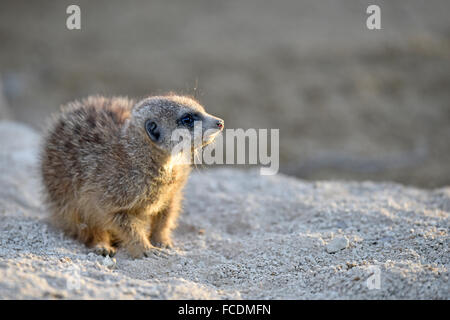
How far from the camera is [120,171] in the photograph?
3.79 meters

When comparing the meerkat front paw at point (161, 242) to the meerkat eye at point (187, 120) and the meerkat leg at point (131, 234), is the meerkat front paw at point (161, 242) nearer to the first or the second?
the meerkat leg at point (131, 234)

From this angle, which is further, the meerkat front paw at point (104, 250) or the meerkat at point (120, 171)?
the meerkat front paw at point (104, 250)

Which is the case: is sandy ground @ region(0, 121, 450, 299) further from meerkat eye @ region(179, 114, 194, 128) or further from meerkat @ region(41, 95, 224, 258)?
meerkat eye @ region(179, 114, 194, 128)

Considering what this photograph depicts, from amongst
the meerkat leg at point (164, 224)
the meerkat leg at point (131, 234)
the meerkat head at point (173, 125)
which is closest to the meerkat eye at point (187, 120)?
the meerkat head at point (173, 125)

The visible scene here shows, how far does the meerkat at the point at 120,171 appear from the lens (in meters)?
3.77

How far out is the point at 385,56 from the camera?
30.2 ft

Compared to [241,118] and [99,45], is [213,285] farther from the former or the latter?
[99,45]

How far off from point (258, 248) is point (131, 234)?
1.09 meters

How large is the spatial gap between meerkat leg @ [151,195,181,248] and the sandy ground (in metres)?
0.18

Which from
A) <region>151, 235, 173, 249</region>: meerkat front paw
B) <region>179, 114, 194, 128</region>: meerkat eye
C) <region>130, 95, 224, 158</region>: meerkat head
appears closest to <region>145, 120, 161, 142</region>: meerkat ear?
<region>130, 95, 224, 158</region>: meerkat head

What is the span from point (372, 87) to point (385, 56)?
100 centimetres

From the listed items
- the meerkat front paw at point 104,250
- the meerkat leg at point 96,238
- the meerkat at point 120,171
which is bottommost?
the meerkat front paw at point 104,250

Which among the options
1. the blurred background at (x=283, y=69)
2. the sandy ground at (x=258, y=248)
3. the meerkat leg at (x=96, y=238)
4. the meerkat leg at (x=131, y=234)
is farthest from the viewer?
the blurred background at (x=283, y=69)

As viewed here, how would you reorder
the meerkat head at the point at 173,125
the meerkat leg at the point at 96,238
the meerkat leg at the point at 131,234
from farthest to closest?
the meerkat leg at the point at 96,238, the meerkat leg at the point at 131,234, the meerkat head at the point at 173,125
